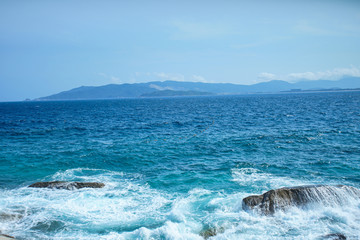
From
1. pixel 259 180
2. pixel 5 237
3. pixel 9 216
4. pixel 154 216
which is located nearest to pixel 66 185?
pixel 9 216

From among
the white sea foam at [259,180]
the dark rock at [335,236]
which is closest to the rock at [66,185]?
the white sea foam at [259,180]

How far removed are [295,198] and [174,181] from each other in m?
10.0

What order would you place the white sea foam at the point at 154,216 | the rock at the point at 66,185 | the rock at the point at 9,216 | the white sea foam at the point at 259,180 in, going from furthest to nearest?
A: the rock at the point at 66,185 → the white sea foam at the point at 259,180 → the rock at the point at 9,216 → the white sea foam at the point at 154,216

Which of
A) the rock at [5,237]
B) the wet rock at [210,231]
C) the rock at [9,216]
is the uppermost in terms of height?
the rock at [5,237]

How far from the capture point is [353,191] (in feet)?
56.1

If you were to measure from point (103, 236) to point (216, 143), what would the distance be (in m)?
23.5

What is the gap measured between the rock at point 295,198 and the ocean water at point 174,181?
364 mm

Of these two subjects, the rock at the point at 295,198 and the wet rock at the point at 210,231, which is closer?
the wet rock at the point at 210,231

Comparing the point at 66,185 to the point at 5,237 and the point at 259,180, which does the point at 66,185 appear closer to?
the point at 5,237

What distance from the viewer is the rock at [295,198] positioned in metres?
15.9

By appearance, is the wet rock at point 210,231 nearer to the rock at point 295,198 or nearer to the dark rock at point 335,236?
the rock at point 295,198

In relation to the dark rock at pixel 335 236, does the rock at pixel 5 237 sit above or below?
above

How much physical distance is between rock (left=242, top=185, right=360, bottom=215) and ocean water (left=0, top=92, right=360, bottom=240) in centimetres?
36

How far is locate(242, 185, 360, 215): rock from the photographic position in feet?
52.0
